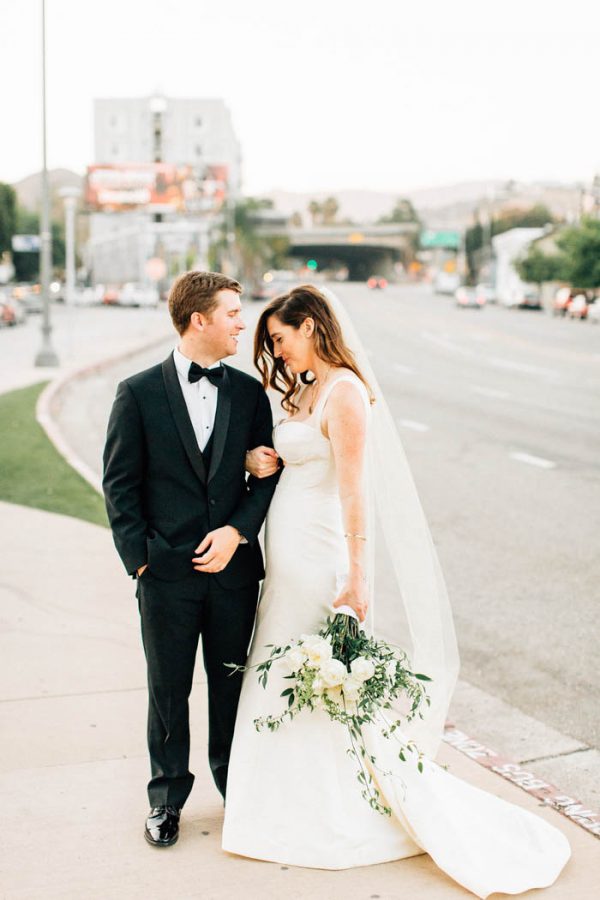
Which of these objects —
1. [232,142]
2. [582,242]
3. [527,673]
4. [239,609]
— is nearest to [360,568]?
[239,609]

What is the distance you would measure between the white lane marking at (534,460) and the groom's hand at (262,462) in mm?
9007

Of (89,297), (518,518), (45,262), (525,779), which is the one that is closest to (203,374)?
(525,779)

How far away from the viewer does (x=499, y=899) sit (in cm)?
349

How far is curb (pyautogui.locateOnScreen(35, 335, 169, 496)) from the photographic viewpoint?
1155 cm

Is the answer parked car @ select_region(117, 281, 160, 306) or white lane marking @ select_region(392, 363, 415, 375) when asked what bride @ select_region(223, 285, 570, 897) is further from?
parked car @ select_region(117, 281, 160, 306)

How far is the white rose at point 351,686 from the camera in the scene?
3.55m

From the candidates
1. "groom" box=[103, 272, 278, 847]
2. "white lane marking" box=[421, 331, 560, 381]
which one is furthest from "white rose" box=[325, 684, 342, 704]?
"white lane marking" box=[421, 331, 560, 381]

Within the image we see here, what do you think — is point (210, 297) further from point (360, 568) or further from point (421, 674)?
point (421, 674)

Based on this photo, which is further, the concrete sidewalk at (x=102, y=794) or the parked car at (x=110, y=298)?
the parked car at (x=110, y=298)

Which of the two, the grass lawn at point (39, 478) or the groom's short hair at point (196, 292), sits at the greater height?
the groom's short hair at point (196, 292)

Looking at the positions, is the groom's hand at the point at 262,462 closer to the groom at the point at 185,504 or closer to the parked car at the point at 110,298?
the groom at the point at 185,504

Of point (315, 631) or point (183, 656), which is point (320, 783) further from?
point (183, 656)

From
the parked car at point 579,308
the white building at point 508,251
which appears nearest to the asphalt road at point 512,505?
the parked car at point 579,308

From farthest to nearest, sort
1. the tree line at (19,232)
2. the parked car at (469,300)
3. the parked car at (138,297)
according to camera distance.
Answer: the tree line at (19,232), the parked car at (138,297), the parked car at (469,300)
